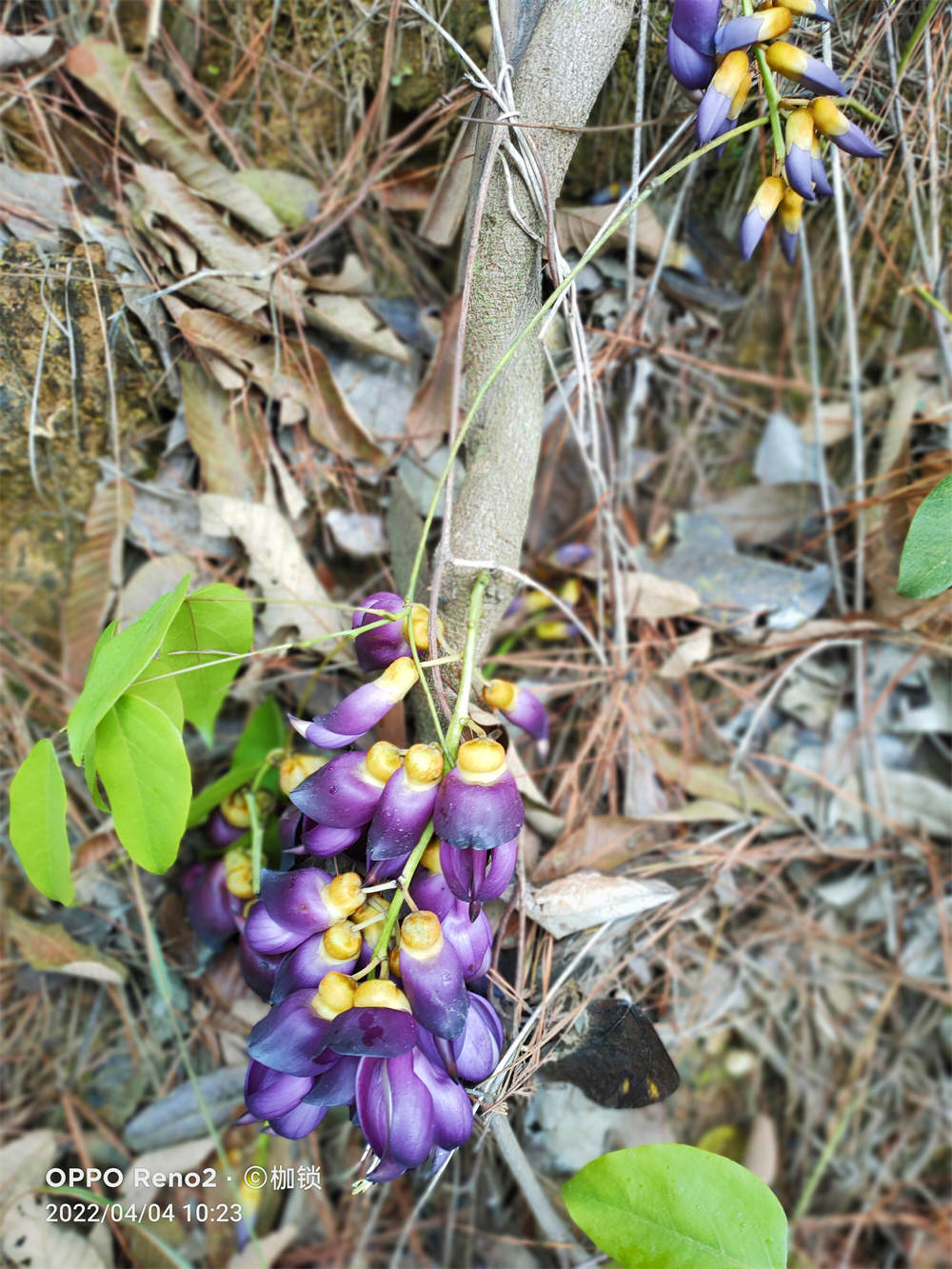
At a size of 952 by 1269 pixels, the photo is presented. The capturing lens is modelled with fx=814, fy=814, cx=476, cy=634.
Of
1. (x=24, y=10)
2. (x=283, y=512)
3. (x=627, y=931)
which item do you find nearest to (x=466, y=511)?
(x=283, y=512)

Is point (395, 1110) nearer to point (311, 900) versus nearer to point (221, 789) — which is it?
point (311, 900)

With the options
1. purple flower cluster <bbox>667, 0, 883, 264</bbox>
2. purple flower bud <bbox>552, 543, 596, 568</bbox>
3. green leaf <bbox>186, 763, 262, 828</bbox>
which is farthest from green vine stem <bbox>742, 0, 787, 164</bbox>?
green leaf <bbox>186, 763, 262, 828</bbox>

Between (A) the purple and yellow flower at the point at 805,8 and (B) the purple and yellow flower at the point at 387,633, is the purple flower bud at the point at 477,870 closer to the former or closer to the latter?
(B) the purple and yellow flower at the point at 387,633

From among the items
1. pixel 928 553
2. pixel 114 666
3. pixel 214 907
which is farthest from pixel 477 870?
pixel 928 553

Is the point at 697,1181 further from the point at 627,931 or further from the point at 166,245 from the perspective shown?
the point at 166,245

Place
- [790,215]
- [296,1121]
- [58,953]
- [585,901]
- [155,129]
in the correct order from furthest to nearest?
[58,953], [155,129], [585,901], [790,215], [296,1121]

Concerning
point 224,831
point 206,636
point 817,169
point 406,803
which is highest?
point 817,169

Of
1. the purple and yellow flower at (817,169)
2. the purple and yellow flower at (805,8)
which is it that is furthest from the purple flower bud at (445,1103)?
the purple and yellow flower at (805,8)

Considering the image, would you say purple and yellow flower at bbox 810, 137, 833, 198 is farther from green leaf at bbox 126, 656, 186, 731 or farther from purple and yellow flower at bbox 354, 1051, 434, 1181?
purple and yellow flower at bbox 354, 1051, 434, 1181
